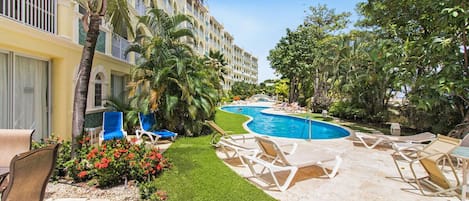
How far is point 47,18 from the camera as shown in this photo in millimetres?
7410

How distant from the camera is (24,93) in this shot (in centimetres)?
695

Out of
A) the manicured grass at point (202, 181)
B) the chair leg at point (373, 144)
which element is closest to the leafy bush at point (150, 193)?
the manicured grass at point (202, 181)

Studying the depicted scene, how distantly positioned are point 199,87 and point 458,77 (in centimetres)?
951

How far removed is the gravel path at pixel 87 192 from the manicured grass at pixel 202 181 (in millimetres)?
579

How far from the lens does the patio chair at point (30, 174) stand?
108 inches

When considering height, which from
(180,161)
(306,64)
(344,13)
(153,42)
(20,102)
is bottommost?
(180,161)

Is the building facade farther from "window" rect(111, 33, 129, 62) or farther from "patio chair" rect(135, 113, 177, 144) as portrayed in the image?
"patio chair" rect(135, 113, 177, 144)

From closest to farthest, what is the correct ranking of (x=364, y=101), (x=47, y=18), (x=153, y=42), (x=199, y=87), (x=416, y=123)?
(x=47, y=18)
(x=153, y=42)
(x=199, y=87)
(x=416, y=123)
(x=364, y=101)

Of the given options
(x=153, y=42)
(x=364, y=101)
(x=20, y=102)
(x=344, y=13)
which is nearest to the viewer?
(x=20, y=102)

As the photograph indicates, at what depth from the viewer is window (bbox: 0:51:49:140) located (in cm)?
635

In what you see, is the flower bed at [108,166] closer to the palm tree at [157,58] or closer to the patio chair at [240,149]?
the patio chair at [240,149]

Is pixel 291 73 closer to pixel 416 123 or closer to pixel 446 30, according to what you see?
pixel 416 123

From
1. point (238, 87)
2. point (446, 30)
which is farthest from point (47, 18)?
point (238, 87)

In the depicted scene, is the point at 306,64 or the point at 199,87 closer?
the point at 199,87
